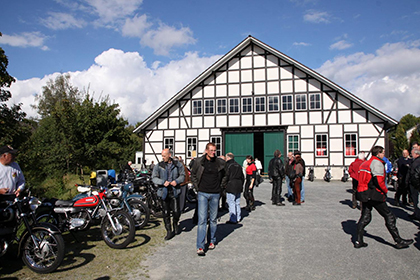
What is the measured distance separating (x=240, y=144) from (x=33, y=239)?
18.4 meters

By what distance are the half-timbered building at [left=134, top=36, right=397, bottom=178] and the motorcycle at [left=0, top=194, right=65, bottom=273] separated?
17472mm

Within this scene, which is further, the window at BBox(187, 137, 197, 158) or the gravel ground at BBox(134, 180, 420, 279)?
the window at BBox(187, 137, 197, 158)

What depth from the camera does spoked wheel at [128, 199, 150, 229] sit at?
732 cm

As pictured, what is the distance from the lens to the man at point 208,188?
565 cm

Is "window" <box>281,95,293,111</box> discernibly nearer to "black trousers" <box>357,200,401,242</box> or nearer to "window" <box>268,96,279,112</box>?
"window" <box>268,96,279,112</box>

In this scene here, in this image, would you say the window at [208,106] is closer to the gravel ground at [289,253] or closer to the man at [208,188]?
the gravel ground at [289,253]

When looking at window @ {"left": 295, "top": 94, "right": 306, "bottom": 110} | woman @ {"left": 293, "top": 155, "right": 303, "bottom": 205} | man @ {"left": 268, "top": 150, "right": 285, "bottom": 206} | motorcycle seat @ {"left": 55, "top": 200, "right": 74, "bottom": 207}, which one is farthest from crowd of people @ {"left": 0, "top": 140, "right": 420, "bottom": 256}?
window @ {"left": 295, "top": 94, "right": 306, "bottom": 110}

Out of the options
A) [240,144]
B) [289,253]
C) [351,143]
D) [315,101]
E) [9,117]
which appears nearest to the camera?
[289,253]

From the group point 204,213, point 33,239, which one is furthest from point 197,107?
point 33,239

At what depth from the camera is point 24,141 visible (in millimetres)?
16125

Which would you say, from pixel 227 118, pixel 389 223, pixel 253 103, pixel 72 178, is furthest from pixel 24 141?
pixel 389 223

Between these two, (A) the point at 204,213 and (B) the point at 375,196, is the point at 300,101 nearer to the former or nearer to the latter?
(B) the point at 375,196

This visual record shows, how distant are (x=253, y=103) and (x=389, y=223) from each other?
55.6ft

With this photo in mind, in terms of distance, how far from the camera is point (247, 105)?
22.5 meters
